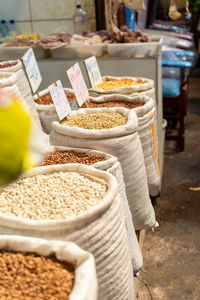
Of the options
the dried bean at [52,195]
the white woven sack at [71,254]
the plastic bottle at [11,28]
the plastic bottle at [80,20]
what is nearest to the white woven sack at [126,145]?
the dried bean at [52,195]

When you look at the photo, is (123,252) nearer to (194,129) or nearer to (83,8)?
(83,8)

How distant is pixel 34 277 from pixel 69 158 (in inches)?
25.0

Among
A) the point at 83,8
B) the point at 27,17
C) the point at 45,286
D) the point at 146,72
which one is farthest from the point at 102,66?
the point at 45,286

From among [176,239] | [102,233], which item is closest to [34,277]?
[102,233]

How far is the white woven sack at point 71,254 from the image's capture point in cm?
75

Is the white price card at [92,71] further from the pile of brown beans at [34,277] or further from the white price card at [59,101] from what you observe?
the pile of brown beans at [34,277]

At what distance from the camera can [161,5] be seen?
19.3 feet

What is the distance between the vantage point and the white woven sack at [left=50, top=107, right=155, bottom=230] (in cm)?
146

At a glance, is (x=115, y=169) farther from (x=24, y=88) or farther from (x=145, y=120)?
(x=24, y=88)

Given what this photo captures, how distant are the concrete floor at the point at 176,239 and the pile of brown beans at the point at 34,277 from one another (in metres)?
1.31

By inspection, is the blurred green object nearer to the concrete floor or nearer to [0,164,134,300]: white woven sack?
[0,164,134,300]: white woven sack

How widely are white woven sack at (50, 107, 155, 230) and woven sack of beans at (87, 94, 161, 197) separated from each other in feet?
0.60

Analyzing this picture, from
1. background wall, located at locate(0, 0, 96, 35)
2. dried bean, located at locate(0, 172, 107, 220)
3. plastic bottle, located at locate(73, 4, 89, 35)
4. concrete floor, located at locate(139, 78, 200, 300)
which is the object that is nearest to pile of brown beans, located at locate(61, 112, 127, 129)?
dried bean, located at locate(0, 172, 107, 220)

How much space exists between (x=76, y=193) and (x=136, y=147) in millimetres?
569
